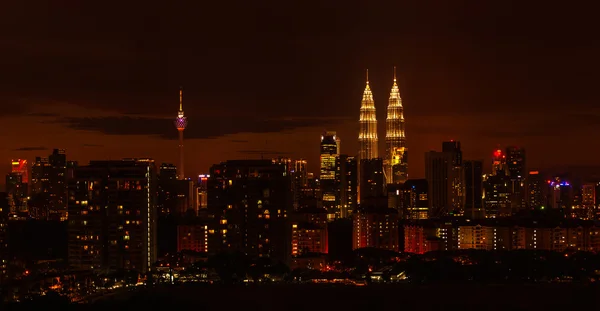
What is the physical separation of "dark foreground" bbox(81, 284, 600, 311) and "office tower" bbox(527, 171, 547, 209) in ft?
86.0

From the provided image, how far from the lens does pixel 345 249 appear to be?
46062 millimetres

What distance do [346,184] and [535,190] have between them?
38.0 feet

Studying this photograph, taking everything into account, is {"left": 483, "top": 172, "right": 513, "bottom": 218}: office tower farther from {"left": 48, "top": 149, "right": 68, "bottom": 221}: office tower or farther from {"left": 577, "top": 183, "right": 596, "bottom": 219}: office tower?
{"left": 48, "top": 149, "right": 68, "bottom": 221}: office tower

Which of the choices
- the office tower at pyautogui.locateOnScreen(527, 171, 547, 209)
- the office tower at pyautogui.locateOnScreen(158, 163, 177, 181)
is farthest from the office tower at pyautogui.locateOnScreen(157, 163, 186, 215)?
the office tower at pyautogui.locateOnScreen(527, 171, 547, 209)

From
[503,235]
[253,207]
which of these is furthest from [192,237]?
[503,235]

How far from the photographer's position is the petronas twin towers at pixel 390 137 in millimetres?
66625

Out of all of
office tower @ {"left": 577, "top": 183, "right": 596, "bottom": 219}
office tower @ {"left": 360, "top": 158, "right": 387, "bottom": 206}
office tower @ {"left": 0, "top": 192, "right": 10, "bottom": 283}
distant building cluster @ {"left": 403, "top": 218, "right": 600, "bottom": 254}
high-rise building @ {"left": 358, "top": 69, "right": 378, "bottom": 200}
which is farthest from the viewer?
high-rise building @ {"left": 358, "top": 69, "right": 378, "bottom": 200}

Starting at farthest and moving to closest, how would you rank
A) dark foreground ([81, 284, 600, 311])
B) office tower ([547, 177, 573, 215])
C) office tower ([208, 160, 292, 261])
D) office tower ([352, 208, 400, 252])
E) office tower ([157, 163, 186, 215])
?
office tower ([547, 177, 573, 215]) < office tower ([157, 163, 186, 215]) < office tower ([352, 208, 400, 252]) < office tower ([208, 160, 292, 261]) < dark foreground ([81, 284, 600, 311])

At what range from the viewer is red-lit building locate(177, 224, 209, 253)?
137ft

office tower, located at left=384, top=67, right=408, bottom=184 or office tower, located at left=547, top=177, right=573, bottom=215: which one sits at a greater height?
office tower, located at left=384, top=67, right=408, bottom=184

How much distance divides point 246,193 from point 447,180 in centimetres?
2427

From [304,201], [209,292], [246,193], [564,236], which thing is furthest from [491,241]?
[209,292]

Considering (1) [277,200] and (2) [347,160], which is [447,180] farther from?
(1) [277,200]

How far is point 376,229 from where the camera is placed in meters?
45.4
